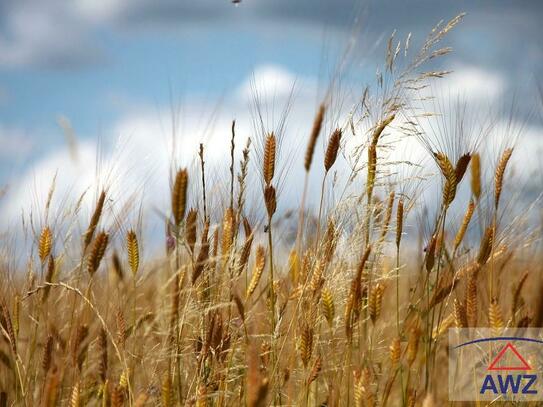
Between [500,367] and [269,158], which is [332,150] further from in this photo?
[500,367]

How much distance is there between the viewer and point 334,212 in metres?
2.17

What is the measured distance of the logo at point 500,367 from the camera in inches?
81.1

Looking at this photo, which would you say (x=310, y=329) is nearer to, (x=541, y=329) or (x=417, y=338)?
(x=417, y=338)

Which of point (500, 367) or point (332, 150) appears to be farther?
point (500, 367)

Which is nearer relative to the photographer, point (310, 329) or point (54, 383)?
point (54, 383)

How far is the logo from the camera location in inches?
81.1

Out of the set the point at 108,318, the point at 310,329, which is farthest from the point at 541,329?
the point at 108,318

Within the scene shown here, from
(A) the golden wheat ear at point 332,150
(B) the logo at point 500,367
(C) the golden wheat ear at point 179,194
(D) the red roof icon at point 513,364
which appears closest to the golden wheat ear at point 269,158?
(A) the golden wheat ear at point 332,150

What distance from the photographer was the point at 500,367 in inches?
82.0

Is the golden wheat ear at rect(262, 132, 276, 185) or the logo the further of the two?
the logo

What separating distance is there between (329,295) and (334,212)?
0.35 metres

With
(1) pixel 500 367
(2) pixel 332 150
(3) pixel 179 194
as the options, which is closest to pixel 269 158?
(2) pixel 332 150

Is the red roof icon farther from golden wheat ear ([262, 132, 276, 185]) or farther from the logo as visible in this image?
golden wheat ear ([262, 132, 276, 185])

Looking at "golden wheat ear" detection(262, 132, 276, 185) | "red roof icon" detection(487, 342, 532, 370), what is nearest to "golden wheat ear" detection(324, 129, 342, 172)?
"golden wheat ear" detection(262, 132, 276, 185)
